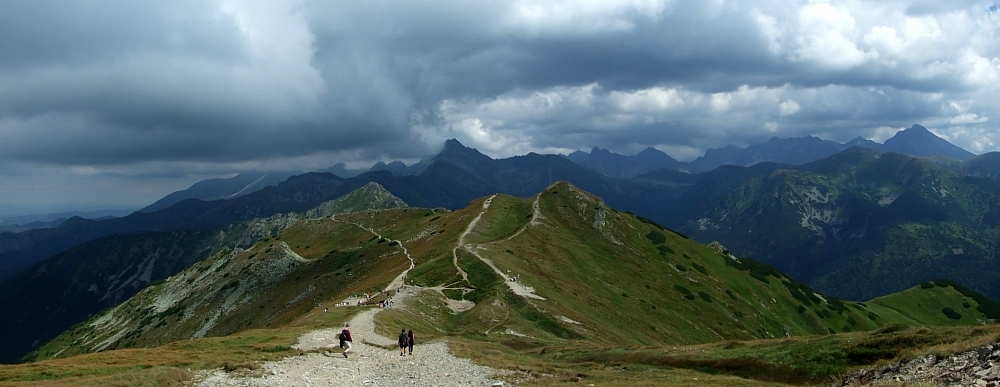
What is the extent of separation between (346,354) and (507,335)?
27421 millimetres

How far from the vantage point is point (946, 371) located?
70.0 ft

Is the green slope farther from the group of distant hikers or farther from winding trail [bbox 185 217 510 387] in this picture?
the group of distant hikers

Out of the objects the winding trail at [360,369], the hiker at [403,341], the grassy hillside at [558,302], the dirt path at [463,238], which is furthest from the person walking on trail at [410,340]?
the dirt path at [463,238]

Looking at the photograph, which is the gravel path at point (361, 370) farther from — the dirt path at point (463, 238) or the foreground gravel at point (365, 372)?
the dirt path at point (463, 238)

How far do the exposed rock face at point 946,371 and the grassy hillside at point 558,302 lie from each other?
127 inches

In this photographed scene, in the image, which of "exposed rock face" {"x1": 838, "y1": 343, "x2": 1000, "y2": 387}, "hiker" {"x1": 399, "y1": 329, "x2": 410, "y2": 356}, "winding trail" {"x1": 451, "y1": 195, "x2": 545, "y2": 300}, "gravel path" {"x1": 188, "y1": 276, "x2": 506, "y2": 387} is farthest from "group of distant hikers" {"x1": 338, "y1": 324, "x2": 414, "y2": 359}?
"winding trail" {"x1": 451, "y1": 195, "x2": 545, "y2": 300}

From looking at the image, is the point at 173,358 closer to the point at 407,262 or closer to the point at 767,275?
the point at 407,262

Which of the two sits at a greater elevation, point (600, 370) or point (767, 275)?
point (600, 370)

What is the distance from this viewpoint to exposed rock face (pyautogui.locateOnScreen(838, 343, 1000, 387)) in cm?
1922

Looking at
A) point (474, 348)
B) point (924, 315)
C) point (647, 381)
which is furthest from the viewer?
point (924, 315)

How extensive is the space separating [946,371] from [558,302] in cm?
6912

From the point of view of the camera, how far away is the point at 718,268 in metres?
158

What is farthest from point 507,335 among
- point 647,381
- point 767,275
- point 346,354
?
point 767,275

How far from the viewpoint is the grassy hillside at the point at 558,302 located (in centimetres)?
4166
